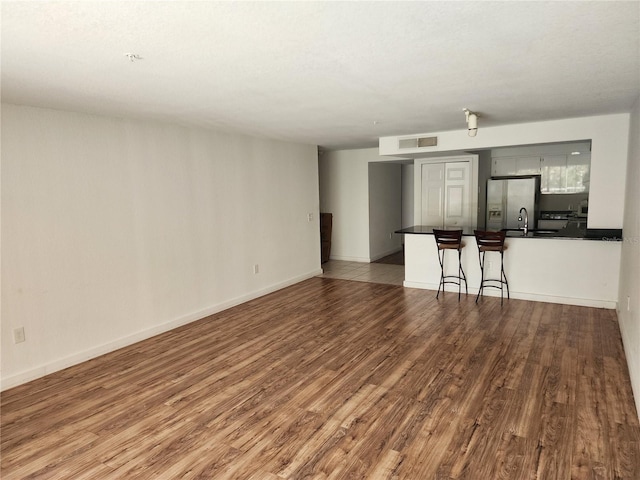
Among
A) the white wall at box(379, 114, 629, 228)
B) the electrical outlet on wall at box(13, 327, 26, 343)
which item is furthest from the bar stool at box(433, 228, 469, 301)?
the electrical outlet on wall at box(13, 327, 26, 343)

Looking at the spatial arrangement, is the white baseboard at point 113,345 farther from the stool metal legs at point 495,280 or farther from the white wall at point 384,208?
the white wall at point 384,208

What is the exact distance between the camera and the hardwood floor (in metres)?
2.24

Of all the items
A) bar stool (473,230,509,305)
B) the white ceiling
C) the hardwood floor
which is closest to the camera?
the white ceiling

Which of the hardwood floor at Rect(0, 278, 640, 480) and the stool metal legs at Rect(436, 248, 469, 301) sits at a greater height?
the stool metal legs at Rect(436, 248, 469, 301)

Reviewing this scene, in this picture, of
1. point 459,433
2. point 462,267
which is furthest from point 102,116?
point 462,267

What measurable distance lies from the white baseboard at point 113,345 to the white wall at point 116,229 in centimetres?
1

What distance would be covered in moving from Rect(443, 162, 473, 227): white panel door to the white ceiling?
2.90 metres

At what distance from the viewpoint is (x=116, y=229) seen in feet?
13.2

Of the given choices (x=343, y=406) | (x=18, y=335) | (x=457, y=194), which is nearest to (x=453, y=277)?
(x=457, y=194)

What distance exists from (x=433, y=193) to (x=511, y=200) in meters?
1.61

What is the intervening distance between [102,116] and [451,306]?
4591mm

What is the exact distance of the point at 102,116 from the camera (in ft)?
12.7

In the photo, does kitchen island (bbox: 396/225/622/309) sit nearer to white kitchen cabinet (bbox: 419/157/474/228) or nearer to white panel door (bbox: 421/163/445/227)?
white kitchen cabinet (bbox: 419/157/474/228)

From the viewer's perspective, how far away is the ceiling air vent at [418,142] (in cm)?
574
